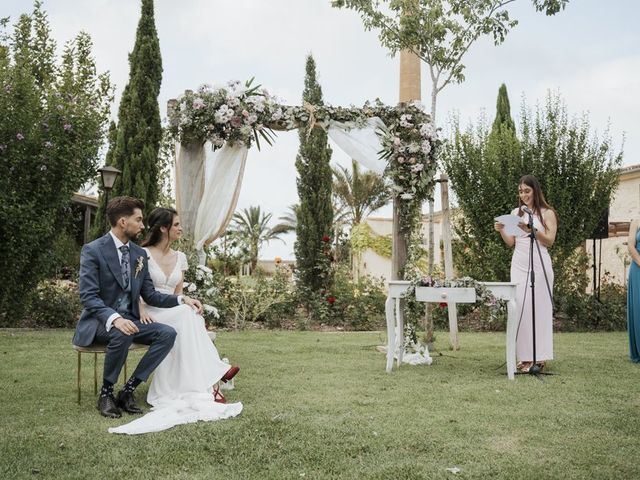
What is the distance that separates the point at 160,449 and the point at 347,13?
779 centimetres

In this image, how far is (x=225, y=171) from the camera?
8.34 meters

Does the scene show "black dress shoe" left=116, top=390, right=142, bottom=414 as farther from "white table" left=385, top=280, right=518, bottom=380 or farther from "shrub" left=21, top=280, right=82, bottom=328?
"shrub" left=21, top=280, right=82, bottom=328

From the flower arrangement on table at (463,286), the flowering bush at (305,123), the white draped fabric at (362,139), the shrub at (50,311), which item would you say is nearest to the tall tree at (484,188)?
the flowering bush at (305,123)

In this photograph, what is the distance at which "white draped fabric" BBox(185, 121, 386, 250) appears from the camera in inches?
328

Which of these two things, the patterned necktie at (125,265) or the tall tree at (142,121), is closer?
the patterned necktie at (125,265)

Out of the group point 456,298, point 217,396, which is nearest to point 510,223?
point 456,298

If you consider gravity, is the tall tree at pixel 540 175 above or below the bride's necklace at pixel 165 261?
above

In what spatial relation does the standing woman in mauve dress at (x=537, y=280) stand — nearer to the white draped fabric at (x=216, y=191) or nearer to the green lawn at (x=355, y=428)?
the green lawn at (x=355, y=428)

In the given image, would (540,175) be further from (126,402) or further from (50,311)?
(126,402)

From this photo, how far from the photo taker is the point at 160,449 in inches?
144

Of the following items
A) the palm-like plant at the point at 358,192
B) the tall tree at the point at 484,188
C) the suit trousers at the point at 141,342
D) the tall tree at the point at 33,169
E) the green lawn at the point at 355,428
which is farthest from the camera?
the palm-like plant at the point at 358,192

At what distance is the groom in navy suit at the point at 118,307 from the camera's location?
4594 mm

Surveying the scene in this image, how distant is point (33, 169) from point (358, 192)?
1695 cm

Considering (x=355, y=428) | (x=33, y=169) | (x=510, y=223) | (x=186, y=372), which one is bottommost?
(x=355, y=428)
